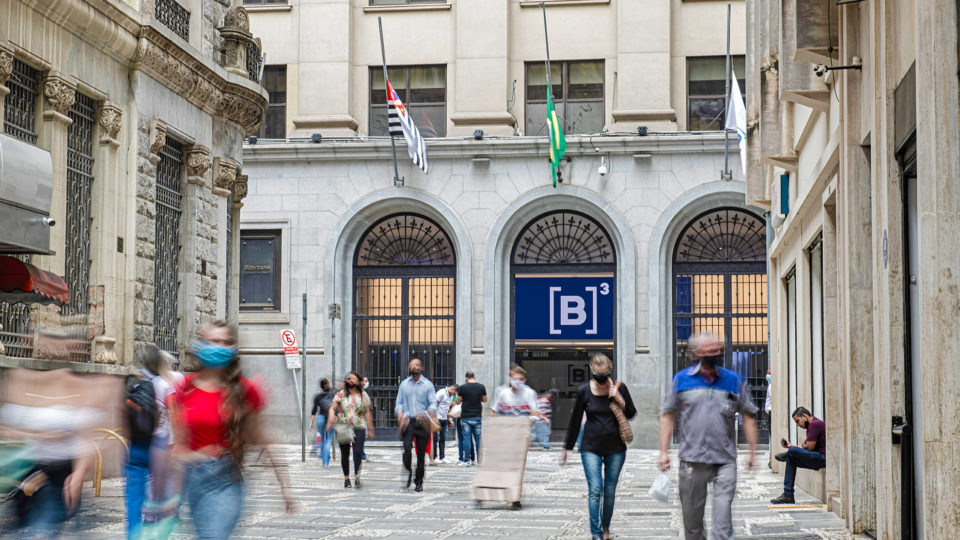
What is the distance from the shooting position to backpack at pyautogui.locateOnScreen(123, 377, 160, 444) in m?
9.64

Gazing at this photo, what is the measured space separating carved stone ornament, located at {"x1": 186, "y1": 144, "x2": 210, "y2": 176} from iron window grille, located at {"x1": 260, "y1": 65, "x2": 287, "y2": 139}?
12539 mm

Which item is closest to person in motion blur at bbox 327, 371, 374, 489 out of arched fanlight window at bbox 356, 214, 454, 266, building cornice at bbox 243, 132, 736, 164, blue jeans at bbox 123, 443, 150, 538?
blue jeans at bbox 123, 443, 150, 538

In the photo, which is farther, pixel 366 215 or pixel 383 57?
pixel 366 215

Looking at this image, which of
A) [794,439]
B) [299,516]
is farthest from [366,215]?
[299,516]

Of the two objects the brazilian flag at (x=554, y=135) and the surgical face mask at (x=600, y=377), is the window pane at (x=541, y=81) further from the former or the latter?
the surgical face mask at (x=600, y=377)

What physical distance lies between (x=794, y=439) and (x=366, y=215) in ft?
47.6

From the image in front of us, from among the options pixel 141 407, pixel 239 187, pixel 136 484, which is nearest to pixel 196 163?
pixel 239 187

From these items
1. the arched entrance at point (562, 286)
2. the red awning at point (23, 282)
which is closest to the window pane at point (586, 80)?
the arched entrance at point (562, 286)

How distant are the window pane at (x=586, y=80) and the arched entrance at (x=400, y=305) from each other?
4.77 metres

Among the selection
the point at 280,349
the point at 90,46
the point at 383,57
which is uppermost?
the point at 383,57

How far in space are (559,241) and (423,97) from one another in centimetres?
492

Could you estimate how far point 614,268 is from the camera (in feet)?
106

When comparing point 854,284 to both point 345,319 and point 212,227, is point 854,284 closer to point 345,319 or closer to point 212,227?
point 212,227

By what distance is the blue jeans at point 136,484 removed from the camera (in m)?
10.0
